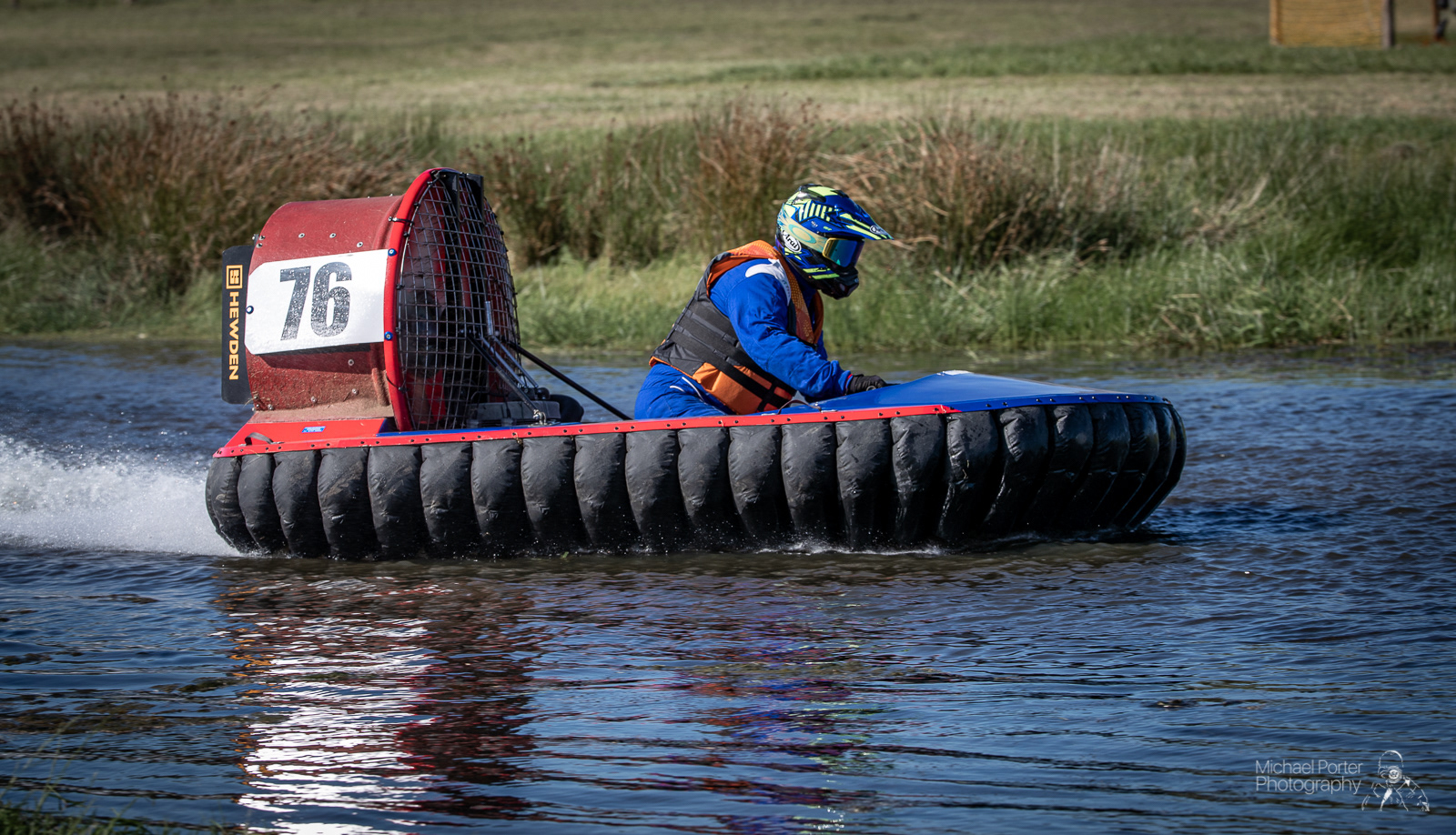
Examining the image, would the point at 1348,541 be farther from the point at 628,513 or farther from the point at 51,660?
the point at 51,660

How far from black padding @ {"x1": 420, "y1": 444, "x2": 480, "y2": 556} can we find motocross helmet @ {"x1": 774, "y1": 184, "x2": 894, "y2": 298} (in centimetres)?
129

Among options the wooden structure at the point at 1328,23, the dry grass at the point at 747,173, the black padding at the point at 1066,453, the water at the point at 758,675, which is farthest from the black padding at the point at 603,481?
the wooden structure at the point at 1328,23

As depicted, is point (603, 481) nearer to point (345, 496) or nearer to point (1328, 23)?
point (345, 496)

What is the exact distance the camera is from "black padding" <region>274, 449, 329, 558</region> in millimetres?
5180

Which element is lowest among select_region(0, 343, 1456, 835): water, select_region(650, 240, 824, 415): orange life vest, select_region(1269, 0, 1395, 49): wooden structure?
select_region(0, 343, 1456, 835): water

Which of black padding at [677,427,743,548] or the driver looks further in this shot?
the driver

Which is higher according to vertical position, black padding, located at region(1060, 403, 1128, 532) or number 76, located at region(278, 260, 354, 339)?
number 76, located at region(278, 260, 354, 339)

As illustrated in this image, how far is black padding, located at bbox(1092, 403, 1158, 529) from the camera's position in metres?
4.99

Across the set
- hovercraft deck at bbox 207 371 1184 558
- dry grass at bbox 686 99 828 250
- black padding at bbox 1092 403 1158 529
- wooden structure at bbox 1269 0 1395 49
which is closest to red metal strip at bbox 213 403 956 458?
hovercraft deck at bbox 207 371 1184 558

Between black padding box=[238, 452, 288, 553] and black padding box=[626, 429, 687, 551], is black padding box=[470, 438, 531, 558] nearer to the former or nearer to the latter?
black padding box=[626, 429, 687, 551]

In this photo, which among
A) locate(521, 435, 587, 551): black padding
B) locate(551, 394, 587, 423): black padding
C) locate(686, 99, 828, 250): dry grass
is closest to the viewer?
locate(521, 435, 587, 551): black padding

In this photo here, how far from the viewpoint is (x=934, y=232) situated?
408 inches

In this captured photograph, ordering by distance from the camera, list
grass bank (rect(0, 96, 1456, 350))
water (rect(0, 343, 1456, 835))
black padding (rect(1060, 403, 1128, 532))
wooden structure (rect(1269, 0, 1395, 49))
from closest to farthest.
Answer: water (rect(0, 343, 1456, 835)) → black padding (rect(1060, 403, 1128, 532)) → grass bank (rect(0, 96, 1456, 350)) → wooden structure (rect(1269, 0, 1395, 49))

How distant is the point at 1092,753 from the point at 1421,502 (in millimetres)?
2898
